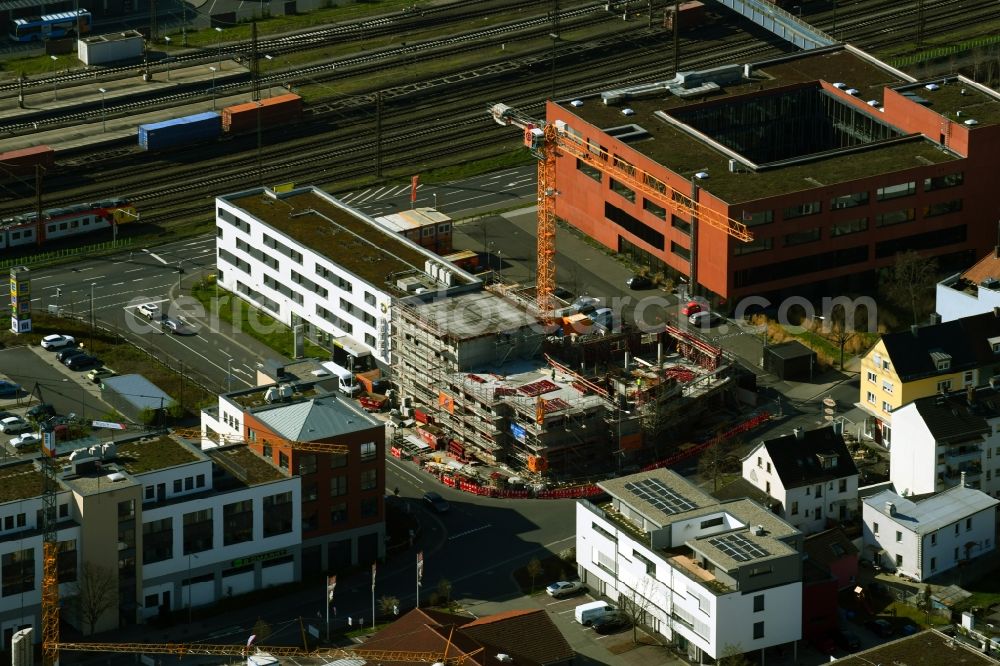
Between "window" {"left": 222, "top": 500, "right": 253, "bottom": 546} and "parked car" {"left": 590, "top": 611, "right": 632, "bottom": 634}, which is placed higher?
"window" {"left": 222, "top": 500, "right": 253, "bottom": 546}

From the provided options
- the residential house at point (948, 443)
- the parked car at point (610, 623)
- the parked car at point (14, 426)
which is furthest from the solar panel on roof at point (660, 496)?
the parked car at point (14, 426)

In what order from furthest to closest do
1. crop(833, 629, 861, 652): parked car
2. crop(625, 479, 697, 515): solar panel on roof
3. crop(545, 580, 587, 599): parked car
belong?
crop(545, 580, 587, 599): parked car < crop(625, 479, 697, 515): solar panel on roof < crop(833, 629, 861, 652): parked car

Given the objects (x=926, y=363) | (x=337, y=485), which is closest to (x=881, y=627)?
(x=926, y=363)

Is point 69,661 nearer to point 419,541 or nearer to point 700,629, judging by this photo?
point 419,541

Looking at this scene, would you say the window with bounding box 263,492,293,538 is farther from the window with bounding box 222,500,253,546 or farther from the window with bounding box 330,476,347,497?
the window with bounding box 330,476,347,497

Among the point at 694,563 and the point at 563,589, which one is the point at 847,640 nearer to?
the point at 694,563

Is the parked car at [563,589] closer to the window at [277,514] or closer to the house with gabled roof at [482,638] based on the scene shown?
the house with gabled roof at [482,638]

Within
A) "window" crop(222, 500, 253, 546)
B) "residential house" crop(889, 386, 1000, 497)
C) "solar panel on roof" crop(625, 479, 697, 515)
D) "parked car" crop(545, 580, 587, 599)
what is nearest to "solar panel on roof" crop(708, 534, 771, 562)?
"solar panel on roof" crop(625, 479, 697, 515)
